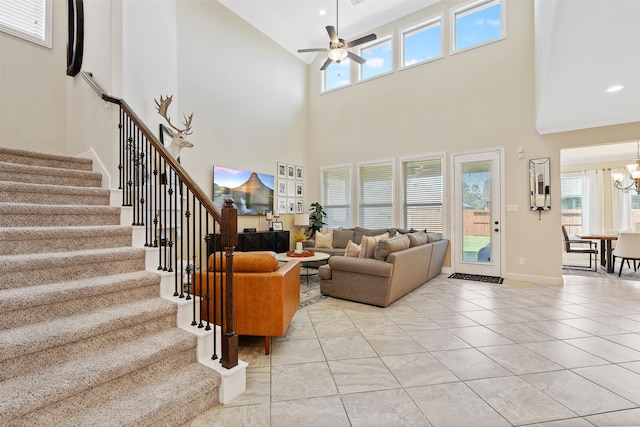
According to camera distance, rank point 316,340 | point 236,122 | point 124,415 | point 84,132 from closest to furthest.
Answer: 1. point 124,415
2. point 316,340
3. point 84,132
4. point 236,122

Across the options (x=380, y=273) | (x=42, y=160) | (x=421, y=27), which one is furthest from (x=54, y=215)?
(x=421, y=27)

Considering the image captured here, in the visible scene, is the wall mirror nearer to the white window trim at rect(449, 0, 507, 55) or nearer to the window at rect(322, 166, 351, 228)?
the white window trim at rect(449, 0, 507, 55)

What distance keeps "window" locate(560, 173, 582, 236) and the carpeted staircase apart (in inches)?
399

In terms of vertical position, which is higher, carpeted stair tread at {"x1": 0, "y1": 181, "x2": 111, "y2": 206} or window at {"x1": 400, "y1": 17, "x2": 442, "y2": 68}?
window at {"x1": 400, "y1": 17, "x2": 442, "y2": 68}

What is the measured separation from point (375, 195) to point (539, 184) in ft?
10.1

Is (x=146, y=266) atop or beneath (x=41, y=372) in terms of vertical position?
atop

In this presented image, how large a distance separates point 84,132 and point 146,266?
8.38ft

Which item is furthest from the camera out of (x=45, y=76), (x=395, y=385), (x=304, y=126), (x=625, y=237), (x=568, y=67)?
(x=304, y=126)

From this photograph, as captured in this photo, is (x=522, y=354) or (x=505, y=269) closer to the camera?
(x=522, y=354)

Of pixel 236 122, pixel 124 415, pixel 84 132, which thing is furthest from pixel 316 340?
pixel 236 122

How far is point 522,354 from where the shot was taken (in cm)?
243

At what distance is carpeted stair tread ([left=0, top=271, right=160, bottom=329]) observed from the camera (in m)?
1.61

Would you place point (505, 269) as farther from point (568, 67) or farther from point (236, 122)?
point (236, 122)

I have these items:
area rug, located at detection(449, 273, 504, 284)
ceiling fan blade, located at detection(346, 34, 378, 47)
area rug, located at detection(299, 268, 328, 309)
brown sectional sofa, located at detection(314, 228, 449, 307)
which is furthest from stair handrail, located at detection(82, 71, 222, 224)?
area rug, located at detection(449, 273, 504, 284)
